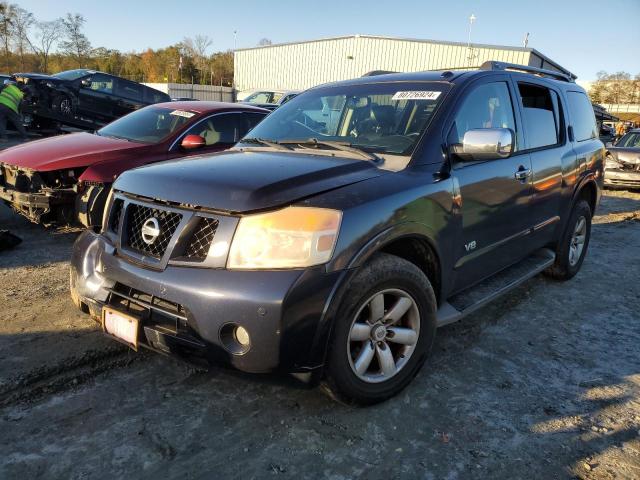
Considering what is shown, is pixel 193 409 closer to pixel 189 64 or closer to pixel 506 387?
pixel 506 387

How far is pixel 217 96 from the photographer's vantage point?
4262 cm

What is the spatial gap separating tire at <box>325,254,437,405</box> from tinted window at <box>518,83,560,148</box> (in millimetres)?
1998

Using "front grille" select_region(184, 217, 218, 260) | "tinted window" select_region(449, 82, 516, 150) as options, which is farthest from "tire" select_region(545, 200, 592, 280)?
"front grille" select_region(184, 217, 218, 260)

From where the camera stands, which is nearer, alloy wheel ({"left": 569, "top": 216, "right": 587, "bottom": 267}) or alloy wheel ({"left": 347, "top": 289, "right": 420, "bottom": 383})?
alloy wheel ({"left": 347, "top": 289, "right": 420, "bottom": 383})

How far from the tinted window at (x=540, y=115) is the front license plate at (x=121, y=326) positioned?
10.5 ft

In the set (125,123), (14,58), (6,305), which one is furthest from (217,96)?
(6,305)

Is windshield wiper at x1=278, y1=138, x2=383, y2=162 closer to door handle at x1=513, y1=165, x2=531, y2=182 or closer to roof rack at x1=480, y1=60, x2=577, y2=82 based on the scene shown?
door handle at x1=513, y1=165, x2=531, y2=182

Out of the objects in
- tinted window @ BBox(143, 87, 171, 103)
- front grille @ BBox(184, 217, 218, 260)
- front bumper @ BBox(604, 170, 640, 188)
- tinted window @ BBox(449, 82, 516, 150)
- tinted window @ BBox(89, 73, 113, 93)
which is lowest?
front bumper @ BBox(604, 170, 640, 188)

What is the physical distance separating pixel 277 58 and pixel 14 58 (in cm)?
3063

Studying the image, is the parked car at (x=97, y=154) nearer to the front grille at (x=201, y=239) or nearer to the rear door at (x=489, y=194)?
the front grille at (x=201, y=239)

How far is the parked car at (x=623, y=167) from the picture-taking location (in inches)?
461

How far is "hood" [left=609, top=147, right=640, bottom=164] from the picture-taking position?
38.3 ft

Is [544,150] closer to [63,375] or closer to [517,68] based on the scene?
[517,68]

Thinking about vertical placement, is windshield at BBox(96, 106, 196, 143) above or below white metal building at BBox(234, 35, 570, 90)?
below
